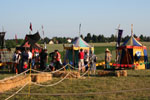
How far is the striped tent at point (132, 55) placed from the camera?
61.3 feet

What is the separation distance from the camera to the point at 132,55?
18984 mm

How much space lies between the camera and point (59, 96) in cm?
817

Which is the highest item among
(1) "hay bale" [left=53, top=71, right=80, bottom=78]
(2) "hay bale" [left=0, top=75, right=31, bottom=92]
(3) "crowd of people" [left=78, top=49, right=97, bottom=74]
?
(3) "crowd of people" [left=78, top=49, right=97, bottom=74]

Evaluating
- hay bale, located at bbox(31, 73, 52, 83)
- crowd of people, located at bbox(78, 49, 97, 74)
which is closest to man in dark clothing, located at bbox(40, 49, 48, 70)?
crowd of people, located at bbox(78, 49, 97, 74)

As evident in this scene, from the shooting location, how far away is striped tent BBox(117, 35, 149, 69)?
1869cm

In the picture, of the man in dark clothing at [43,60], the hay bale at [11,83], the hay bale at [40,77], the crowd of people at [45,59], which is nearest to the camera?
the hay bale at [11,83]

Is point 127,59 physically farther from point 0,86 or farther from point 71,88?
point 0,86

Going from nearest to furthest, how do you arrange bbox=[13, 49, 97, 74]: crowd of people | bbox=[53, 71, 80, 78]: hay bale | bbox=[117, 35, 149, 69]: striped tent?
bbox=[53, 71, 80, 78]: hay bale < bbox=[13, 49, 97, 74]: crowd of people < bbox=[117, 35, 149, 69]: striped tent

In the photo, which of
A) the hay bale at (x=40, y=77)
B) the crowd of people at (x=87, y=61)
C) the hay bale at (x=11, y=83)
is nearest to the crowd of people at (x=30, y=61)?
the crowd of people at (x=87, y=61)

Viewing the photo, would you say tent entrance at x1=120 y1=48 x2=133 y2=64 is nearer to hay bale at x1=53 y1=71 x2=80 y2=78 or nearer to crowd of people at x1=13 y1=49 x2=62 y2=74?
crowd of people at x1=13 y1=49 x2=62 y2=74

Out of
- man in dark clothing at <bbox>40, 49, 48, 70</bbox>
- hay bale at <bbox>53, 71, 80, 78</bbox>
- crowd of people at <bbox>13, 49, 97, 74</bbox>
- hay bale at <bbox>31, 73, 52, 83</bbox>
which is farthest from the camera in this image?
man in dark clothing at <bbox>40, 49, 48, 70</bbox>

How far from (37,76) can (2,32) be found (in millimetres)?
9417

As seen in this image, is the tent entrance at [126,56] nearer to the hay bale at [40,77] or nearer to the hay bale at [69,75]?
the hay bale at [69,75]

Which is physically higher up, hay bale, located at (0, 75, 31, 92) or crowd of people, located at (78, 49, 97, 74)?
crowd of people, located at (78, 49, 97, 74)
